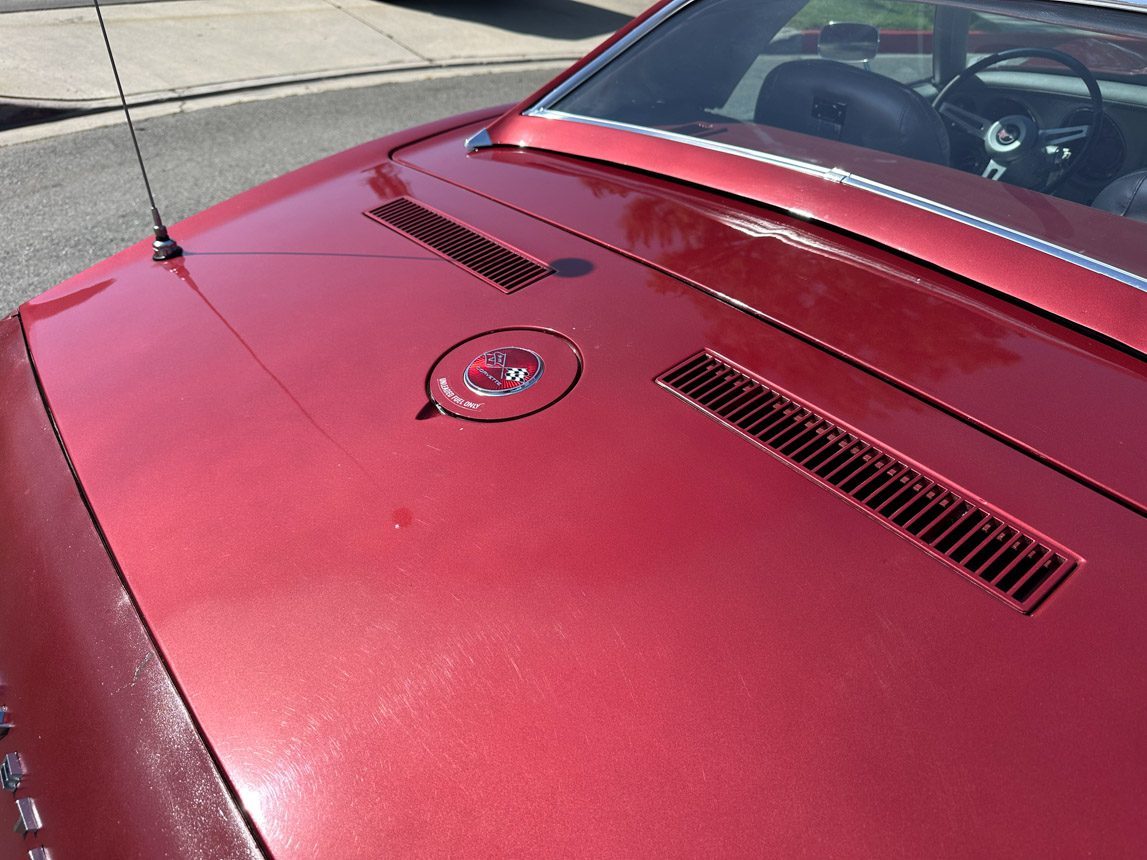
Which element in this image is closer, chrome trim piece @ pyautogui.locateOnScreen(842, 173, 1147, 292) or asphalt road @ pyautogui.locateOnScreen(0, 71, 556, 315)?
chrome trim piece @ pyautogui.locateOnScreen(842, 173, 1147, 292)

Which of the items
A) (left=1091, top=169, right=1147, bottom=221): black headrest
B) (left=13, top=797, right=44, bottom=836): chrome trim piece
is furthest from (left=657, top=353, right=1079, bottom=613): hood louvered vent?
(left=13, top=797, right=44, bottom=836): chrome trim piece

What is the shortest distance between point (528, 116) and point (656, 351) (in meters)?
1.20

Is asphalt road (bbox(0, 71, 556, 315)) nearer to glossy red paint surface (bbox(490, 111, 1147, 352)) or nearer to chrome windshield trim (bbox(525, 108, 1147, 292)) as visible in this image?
chrome windshield trim (bbox(525, 108, 1147, 292))

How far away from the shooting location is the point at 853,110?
81.2 inches

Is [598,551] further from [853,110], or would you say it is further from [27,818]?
[853,110]

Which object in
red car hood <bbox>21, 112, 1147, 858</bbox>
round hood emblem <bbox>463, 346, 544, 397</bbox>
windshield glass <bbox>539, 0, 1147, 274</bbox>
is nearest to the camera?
red car hood <bbox>21, 112, 1147, 858</bbox>

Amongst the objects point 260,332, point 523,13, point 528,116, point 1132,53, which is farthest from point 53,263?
point 523,13

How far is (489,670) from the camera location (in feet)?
3.26

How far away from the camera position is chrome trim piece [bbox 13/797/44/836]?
1.03 m

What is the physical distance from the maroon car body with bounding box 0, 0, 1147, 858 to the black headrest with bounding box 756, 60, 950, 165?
0.23 m

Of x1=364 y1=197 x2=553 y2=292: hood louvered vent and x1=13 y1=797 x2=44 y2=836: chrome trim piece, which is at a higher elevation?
x1=364 y1=197 x2=553 y2=292: hood louvered vent

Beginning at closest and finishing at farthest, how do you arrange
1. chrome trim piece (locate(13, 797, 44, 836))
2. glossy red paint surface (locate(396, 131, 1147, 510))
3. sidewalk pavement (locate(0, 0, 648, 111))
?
chrome trim piece (locate(13, 797, 44, 836)) → glossy red paint surface (locate(396, 131, 1147, 510)) → sidewalk pavement (locate(0, 0, 648, 111))

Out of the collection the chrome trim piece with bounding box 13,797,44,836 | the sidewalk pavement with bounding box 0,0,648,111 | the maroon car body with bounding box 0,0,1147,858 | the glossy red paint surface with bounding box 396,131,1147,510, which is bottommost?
the sidewalk pavement with bounding box 0,0,648,111

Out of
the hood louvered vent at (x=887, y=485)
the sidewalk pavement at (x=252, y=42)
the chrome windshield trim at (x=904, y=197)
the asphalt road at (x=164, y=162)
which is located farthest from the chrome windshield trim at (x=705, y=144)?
the sidewalk pavement at (x=252, y=42)
